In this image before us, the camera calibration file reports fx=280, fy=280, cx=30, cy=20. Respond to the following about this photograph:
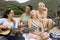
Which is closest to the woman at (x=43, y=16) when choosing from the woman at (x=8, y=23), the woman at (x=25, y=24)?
the woman at (x=25, y=24)

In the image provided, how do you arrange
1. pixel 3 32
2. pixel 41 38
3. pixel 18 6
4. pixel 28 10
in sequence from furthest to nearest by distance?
pixel 18 6
pixel 28 10
pixel 3 32
pixel 41 38

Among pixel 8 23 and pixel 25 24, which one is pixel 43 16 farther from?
pixel 8 23

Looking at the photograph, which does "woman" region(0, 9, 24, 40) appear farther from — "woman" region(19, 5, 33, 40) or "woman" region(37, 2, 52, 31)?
"woman" region(37, 2, 52, 31)

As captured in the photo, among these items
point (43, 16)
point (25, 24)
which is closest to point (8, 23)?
point (25, 24)

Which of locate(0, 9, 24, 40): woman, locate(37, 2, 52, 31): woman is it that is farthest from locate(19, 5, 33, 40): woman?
locate(37, 2, 52, 31): woman

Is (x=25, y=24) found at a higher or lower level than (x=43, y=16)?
lower

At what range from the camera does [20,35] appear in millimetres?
5055

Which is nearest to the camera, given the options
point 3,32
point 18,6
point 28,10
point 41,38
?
point 41,38

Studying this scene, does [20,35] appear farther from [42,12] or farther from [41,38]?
[41,38]

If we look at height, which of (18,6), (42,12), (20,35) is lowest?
(18,6)

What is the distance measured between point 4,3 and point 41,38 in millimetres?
16898

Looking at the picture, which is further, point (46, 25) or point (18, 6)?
point (18, 6)

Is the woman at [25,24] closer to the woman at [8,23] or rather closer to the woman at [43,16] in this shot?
the woman at [8,23]

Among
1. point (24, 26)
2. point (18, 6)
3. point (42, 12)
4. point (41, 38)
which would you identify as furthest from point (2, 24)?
point (18, 6)
